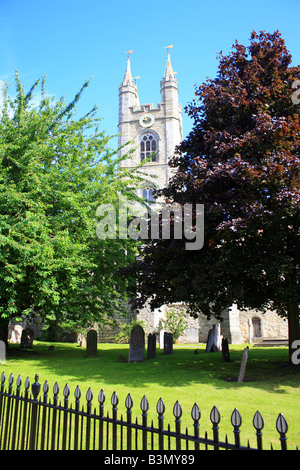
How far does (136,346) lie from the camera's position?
44.7ft

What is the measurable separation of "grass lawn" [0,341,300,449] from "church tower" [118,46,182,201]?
93.0 ft

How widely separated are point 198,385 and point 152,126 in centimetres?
3580

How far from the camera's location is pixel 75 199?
522 inches

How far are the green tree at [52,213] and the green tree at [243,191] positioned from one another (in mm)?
3175

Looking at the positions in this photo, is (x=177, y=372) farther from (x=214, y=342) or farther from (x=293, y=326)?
(x=214, y=342)

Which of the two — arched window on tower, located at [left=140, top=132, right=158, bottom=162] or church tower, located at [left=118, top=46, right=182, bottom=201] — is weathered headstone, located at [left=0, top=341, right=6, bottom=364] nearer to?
church tower, located at [left=118, top=46, right=182, bottom=201]

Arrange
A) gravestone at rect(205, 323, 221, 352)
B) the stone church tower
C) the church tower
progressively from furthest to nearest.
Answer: the church tower
the stone church tower
gravestone at rect(205, 323, 221, 352)

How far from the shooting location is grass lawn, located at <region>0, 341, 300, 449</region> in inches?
232

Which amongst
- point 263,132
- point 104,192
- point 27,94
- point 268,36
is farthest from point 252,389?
point 27,94

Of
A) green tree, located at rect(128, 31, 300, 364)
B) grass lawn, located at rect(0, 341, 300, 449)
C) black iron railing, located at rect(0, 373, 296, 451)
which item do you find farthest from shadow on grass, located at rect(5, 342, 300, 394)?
black iron railing, located at rect(0, 373, 296, 451)

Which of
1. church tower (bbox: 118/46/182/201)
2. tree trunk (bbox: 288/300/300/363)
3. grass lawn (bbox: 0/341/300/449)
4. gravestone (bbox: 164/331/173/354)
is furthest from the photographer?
church tower (bbox: 118/46/182/201)

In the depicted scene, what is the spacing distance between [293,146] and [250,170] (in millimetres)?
2195

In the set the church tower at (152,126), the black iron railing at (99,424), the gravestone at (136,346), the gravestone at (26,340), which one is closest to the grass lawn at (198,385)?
the gravestone at (136,346)

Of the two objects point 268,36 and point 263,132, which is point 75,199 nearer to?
point 263,132
